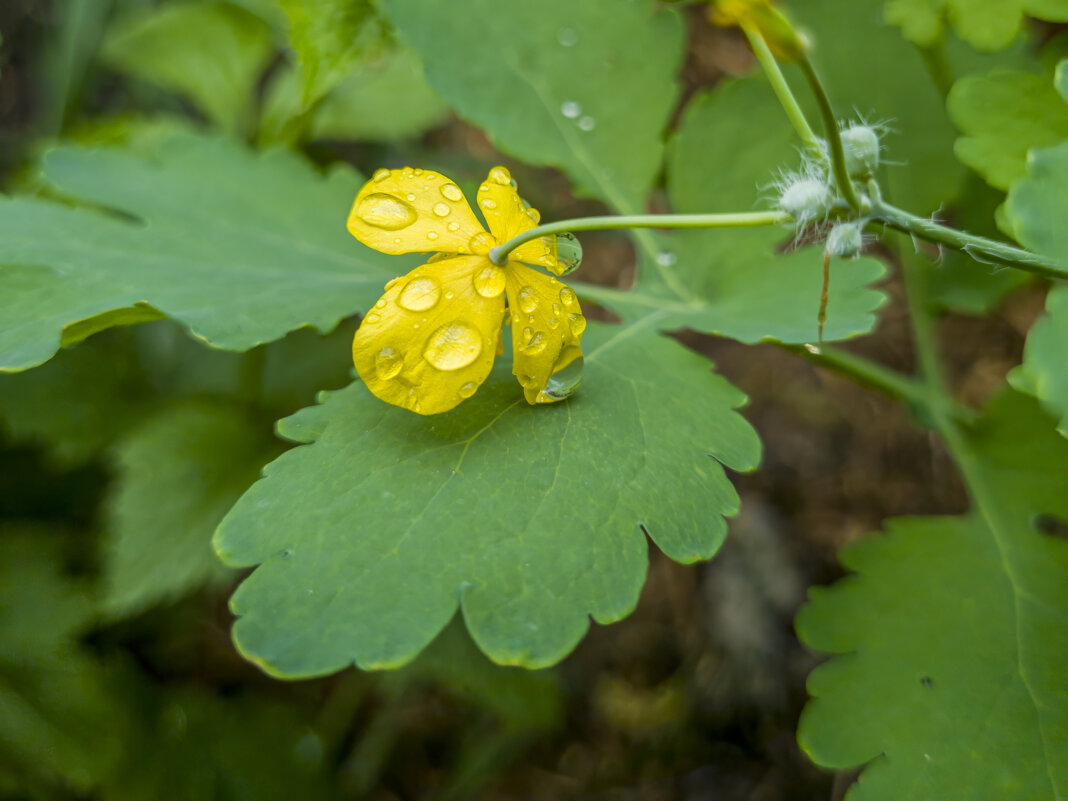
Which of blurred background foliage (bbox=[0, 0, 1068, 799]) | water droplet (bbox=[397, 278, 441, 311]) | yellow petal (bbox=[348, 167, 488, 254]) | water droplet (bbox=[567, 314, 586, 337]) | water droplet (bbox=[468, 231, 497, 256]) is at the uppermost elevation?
yellow petal (bbox=[348, 167, 488, 254])

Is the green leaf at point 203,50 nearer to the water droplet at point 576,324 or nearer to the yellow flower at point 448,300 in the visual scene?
the yellow flower at point 448,300

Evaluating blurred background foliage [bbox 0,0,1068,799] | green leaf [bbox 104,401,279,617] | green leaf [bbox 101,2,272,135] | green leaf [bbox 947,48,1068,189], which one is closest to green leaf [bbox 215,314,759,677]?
blurred background foliage [bbox 0,0,1068,799]

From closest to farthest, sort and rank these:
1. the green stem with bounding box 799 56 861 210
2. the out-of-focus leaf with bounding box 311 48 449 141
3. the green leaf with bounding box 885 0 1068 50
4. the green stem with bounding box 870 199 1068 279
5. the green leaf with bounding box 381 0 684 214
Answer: the green stem with bounding box 799 56 861 210
the green stem with bounding box 870 199 1068 279
the green leaf with bounding box 885 0 1068 50
the green leaf with bounding box 381 0 684 214
the out-of-focus leaf with bounding box 311 48 449 141

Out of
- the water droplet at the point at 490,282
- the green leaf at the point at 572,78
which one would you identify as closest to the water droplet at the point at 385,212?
the water droplet at the point at 490,282

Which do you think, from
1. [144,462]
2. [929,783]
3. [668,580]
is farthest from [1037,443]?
[144,462]

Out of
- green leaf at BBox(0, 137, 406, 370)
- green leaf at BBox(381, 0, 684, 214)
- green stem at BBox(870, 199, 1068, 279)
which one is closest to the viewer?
green stem at BBox(870, 199, 1068, 279)

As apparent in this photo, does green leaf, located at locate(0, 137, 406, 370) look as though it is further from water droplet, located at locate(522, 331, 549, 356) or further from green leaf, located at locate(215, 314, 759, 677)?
water droplet, located at locate(522, 331, 549, 356)
